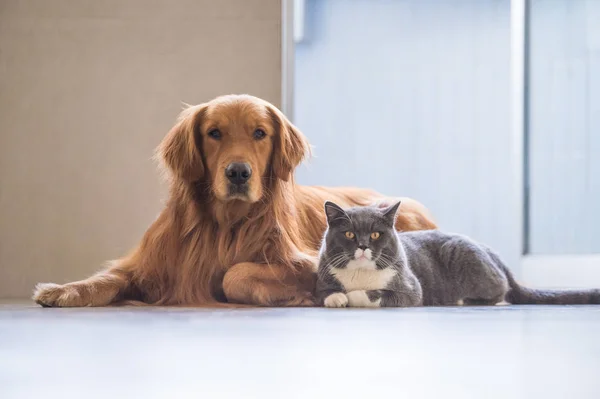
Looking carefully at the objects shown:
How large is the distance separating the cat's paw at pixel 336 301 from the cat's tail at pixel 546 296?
633 millimetres

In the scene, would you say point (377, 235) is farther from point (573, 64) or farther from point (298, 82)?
point (573, 64)

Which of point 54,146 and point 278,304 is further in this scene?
point 54,146

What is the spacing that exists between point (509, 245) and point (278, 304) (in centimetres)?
199

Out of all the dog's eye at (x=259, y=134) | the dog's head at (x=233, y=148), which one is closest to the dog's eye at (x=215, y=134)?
the dog's head at (x=233, y=148)

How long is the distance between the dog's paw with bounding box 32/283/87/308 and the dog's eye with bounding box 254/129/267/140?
2.36ft

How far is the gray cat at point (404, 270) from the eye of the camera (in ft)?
8.50

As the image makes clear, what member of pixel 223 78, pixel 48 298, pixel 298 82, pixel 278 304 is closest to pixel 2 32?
pixel 223 78

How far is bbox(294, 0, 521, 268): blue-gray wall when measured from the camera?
413 cm

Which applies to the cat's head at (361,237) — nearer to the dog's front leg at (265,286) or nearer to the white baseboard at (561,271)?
the dog's front leg at (265,286)

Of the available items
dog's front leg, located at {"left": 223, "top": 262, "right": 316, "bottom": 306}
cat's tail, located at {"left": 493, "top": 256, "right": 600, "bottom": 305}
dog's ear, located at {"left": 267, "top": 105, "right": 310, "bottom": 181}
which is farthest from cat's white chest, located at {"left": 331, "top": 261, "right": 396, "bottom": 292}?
cat's tail, located at {"left": 493, "top": 256, "right": 600, "bottom": 305}

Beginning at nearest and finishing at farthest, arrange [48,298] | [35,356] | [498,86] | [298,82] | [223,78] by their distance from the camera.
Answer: [35,356] < [48,298] < [223,78] < [298,82] < [498,86]

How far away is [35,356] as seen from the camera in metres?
1.44

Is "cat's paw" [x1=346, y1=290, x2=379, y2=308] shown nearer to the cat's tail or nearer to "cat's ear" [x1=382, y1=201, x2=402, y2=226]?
"cat's ear" [x1=382, y1=201, x2=402, y2=226]

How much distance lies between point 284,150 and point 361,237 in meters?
0.39
